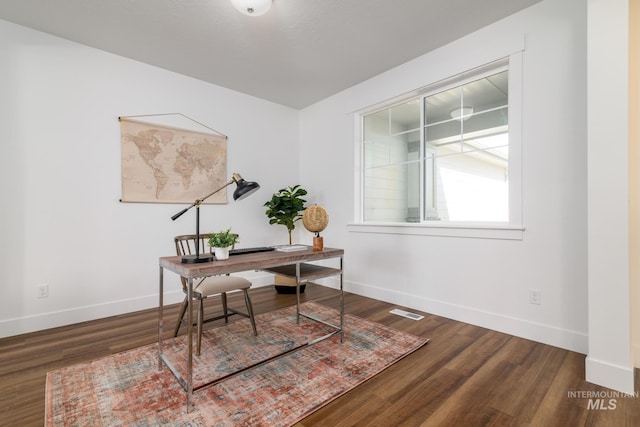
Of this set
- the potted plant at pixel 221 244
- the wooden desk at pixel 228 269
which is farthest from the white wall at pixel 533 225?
the potted plant at pixel 221 244

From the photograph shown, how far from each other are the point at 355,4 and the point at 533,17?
4.65ft

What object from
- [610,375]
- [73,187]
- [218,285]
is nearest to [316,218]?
[218,285]

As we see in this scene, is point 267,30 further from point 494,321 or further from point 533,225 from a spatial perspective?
point 494,321

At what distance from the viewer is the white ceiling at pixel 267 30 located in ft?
7.63

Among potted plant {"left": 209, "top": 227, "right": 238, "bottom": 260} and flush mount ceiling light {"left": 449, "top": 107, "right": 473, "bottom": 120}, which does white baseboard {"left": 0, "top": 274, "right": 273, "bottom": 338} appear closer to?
potted plant {"left": 209, "top": 227, "right": 238, "bottom": 260}

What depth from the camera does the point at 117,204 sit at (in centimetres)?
303

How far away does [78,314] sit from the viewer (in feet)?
9.15

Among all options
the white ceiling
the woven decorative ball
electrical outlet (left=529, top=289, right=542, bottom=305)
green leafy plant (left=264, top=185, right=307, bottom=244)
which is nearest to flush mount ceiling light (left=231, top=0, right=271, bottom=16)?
the white ceiling

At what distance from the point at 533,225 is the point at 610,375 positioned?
3.51 ft

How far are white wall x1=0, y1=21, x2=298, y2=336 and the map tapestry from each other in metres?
0.11

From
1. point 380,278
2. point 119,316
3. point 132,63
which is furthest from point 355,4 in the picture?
point 119,316

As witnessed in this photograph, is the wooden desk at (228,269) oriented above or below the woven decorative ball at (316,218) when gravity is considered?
below

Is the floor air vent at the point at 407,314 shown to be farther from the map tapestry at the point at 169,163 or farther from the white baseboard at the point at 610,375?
the map tapestry at the point at 169,163

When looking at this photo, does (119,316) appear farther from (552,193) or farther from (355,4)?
(552,193)
